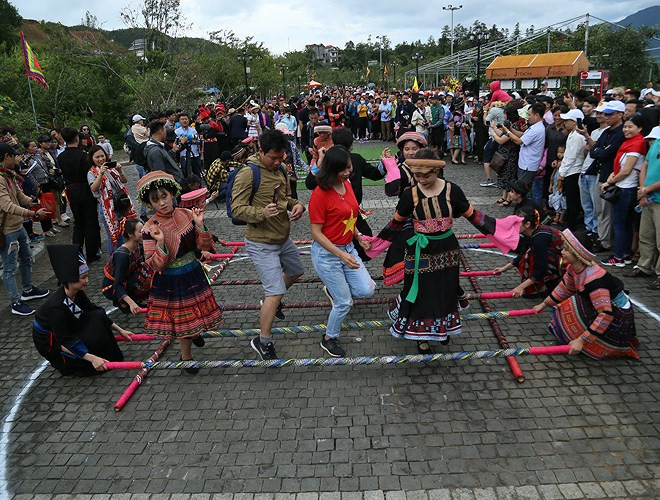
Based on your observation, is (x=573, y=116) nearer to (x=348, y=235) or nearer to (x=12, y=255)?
(x=348, y=235)

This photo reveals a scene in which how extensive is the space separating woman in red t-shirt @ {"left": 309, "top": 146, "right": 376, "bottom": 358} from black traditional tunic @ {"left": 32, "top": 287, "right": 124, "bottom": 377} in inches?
86.6

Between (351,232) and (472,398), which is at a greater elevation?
(351,232)

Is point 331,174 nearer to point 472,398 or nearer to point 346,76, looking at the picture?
point 472,398

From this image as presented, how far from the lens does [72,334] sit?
15.7 feet

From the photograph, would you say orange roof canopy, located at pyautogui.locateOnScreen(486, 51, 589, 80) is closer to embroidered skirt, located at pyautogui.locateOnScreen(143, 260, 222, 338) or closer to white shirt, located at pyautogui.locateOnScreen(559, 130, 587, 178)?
white shirt, located at pyautogui.locateOnScreen(559, 130, 587, 178)

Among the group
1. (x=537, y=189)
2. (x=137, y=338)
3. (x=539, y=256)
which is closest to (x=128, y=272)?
(x=137, y=338)

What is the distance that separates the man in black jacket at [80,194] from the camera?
811 centimetres

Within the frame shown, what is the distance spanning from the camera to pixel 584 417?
390 centimetres

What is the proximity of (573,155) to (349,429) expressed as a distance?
20.9 feet

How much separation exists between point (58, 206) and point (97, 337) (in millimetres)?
7359

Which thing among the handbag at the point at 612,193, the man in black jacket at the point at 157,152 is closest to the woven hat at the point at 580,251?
the handbag at the point at 612,193

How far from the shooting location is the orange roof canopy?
2535cm

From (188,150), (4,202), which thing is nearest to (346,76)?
(188,150)

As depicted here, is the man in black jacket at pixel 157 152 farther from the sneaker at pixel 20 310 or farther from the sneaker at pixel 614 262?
the sneaker at pixel 614 262
